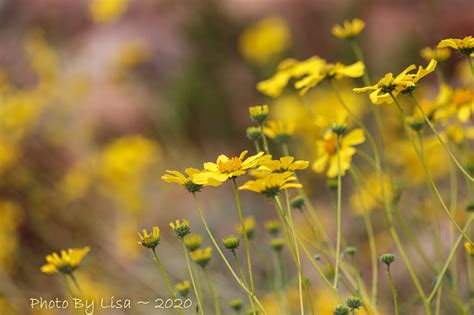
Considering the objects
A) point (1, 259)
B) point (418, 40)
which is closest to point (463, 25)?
point (418, 40)

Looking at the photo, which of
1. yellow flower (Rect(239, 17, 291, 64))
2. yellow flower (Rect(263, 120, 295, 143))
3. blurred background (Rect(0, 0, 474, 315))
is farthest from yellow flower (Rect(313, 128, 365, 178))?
yellow flower (Rect(239, 17, 291, 64))

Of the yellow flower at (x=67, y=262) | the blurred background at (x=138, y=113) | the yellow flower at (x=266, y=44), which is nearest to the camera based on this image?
the yellow flower at (x=67, y=262)

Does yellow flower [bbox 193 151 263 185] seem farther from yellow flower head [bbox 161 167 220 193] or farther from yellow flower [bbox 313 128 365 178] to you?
yellow flower [bbox 313 128 365 178]

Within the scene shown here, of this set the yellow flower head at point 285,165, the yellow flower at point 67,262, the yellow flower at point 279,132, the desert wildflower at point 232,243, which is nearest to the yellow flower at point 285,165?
the yellow flower head at point 285,165

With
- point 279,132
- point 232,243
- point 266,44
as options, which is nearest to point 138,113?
point 266,44

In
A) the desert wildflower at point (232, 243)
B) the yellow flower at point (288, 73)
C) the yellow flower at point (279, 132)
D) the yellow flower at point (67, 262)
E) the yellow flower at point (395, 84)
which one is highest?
the yellow flower at point (288, 73)

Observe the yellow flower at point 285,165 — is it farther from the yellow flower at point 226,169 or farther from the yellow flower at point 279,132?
the yellow flower at point 279,132

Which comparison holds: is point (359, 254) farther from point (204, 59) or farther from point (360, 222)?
point (204, 59)
